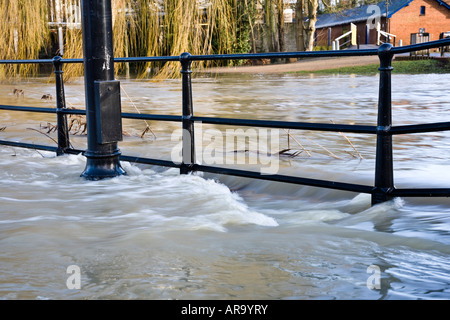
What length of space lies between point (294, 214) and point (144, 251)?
134cm

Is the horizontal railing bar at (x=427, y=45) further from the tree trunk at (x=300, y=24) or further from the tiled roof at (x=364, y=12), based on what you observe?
the tiled roof at (x=364, y=12)

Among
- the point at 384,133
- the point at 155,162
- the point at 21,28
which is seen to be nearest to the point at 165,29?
the point at 155,162

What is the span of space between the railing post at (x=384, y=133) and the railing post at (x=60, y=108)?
3.48 meters

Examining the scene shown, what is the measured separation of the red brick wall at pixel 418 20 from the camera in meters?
60.5

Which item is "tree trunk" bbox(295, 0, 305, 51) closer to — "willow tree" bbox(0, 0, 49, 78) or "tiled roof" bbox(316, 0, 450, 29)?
"tiled roof" bbox(316, 0, 450, 29)

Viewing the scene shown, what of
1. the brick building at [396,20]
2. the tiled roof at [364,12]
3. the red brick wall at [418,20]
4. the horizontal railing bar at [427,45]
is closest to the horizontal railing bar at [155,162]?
the horizontal railing bar at [427,45]

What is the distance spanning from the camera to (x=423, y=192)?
4.10 m

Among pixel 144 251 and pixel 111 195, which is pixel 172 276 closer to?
pixel 144 251

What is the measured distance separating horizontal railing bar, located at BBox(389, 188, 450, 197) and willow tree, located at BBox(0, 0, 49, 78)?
6.73 metres

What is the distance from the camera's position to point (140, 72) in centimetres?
743

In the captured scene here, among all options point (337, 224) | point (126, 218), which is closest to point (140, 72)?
point (126, 218)

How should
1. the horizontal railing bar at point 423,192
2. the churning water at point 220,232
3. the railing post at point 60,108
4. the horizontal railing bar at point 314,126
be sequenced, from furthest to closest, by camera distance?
the railing post at point 60,108, the horizontal railing bar at point 314,126, the horizontal railing bar at point 423,192, the churning water at point 220,232

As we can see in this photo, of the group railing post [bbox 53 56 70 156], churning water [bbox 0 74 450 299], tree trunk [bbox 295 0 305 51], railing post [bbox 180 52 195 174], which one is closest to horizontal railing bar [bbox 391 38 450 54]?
churning water [bbox 0 74 450 299]

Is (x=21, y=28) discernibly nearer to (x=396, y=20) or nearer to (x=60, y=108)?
(x=60, y=108)
